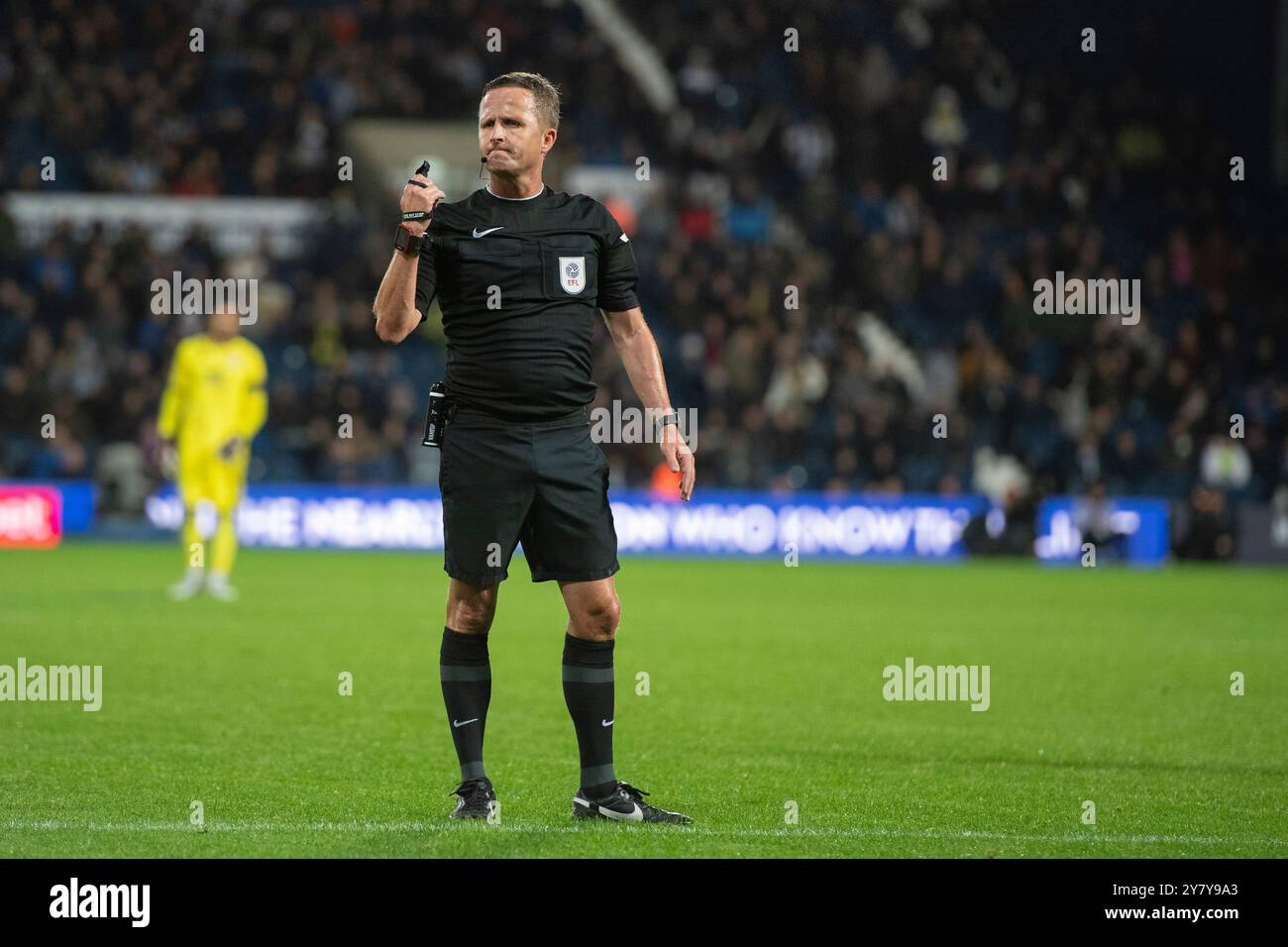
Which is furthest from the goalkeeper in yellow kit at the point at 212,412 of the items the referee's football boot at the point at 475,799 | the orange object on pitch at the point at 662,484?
the referee's football boot at the point at 475,799

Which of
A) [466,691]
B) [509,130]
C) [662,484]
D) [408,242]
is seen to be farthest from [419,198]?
[662,484]

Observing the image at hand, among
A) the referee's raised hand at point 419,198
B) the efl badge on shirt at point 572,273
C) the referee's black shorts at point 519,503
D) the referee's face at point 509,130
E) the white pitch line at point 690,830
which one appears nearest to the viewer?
the referee's raised hand at point 419,198

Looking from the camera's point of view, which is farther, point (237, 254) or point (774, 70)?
point (774, 70)

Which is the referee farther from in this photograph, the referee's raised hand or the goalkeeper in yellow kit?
the goalkeeper in yellow kit

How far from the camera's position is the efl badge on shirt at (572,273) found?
20.2 feet

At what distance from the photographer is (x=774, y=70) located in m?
29.5

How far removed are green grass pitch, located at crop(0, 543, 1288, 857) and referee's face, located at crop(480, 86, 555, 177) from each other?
2.09 meters

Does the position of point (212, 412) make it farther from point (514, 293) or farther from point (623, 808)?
point (623, 808)

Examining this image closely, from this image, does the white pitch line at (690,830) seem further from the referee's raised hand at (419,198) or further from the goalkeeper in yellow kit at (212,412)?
the goalkeeper in yellow kit at (212,412)

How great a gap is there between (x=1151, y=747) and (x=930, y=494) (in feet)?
50.9

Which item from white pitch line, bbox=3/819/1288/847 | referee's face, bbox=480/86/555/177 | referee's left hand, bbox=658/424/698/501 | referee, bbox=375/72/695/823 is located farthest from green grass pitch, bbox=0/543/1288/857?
referee's face, bbox=480/86/555/177

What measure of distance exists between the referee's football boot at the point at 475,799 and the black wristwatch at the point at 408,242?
5.69 feet
